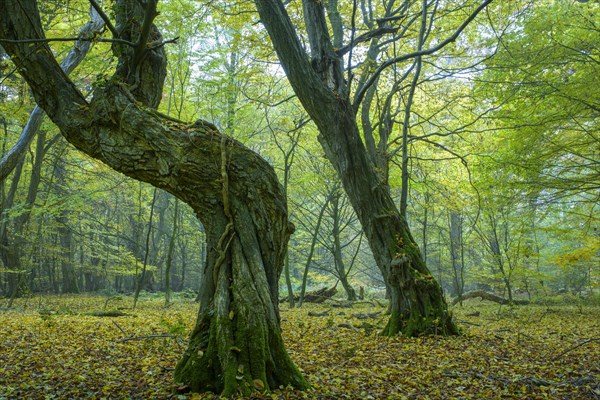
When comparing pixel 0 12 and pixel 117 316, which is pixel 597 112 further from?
pixel 117 316

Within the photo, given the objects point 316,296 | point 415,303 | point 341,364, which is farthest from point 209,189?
point 316,296

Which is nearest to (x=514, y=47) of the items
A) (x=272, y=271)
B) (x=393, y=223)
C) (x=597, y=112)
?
A: (x=597, y=112)

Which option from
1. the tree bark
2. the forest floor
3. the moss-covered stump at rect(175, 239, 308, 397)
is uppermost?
the tree bark

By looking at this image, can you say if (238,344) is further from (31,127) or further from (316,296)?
(316,296)

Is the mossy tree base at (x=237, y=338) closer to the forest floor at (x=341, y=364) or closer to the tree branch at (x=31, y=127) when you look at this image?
the forest floor at (x=341, y=364)

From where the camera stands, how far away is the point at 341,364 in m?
3.88

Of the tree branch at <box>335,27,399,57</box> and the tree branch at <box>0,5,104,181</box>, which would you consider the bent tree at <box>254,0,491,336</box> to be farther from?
the tree branch at <box>0,5,104,181</box>

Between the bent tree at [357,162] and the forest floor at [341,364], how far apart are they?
47 centimetres

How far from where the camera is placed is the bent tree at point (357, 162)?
541cm

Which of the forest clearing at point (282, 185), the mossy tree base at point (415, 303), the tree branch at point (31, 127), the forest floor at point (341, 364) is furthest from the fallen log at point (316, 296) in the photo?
the tree branch at point (31, 127)

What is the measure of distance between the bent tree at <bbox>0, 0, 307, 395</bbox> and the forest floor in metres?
0.24

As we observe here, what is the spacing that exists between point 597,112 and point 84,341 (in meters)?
9.30

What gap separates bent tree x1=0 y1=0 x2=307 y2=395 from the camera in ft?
8.97

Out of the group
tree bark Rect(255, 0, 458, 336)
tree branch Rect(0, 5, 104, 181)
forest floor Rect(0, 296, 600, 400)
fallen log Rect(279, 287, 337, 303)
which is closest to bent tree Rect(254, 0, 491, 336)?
tree bark Rect(255, 0, 458, 336)
